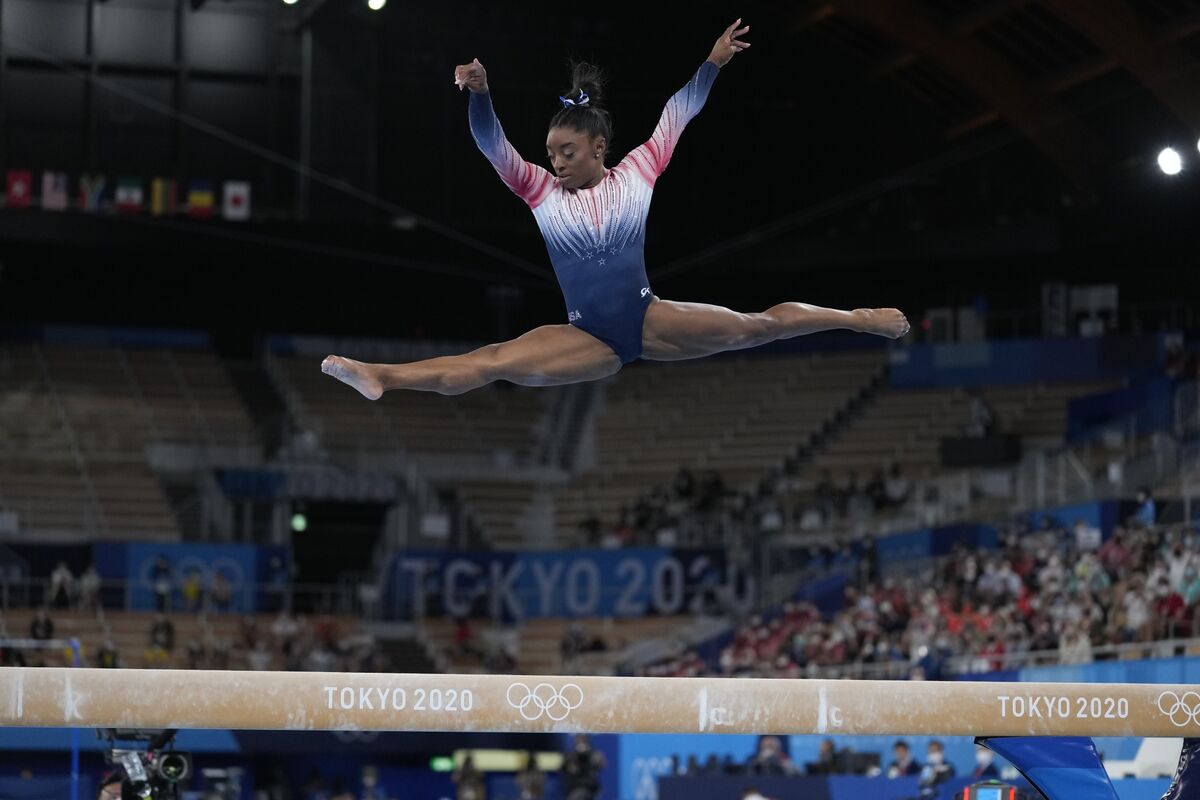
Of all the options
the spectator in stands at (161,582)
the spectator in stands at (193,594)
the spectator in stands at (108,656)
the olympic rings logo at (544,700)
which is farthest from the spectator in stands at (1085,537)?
the olympic rings logo at (544,700)

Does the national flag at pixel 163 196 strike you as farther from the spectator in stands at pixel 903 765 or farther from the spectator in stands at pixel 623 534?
the spectator in stands at pixel 903 765

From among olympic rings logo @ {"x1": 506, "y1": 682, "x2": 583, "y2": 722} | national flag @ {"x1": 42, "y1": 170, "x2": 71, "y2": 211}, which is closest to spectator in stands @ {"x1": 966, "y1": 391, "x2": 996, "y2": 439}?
national flag @ {"x1": 42, "y1": 170, "x2": 71, "y2": 211}

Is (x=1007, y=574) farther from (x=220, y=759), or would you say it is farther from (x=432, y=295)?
(x=432, y=295)

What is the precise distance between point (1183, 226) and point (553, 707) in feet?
77.8

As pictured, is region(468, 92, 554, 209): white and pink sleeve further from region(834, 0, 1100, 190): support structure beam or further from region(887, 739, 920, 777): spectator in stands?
region(834, 0, 1100, 190): support structure beam

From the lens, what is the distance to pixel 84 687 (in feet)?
20.5

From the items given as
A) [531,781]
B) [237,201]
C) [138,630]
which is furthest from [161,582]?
[237,201]

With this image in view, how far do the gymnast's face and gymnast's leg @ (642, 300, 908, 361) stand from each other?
2.11ft

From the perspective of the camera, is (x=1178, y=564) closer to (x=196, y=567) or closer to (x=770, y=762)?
(x=770, y=762)

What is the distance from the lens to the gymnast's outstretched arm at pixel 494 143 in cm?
694

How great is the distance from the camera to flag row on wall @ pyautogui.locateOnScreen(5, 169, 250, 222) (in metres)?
30.2

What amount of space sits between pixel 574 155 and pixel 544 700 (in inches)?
92.9

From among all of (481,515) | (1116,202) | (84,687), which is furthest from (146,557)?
(84,687)

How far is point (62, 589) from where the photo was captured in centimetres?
2583
